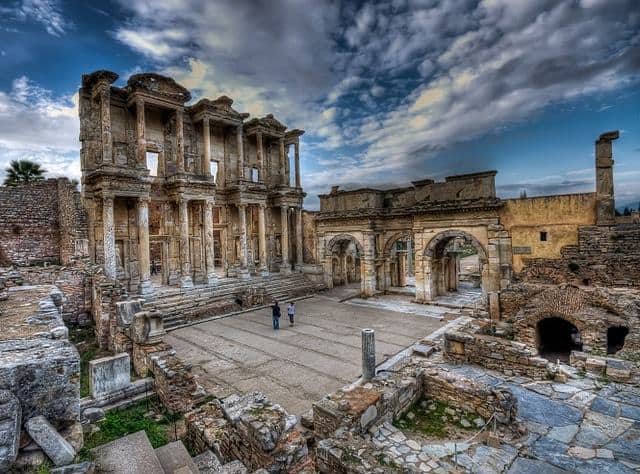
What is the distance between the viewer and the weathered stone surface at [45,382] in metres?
3.22

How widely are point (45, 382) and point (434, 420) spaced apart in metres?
6.98

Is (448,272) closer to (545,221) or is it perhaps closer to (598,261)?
(545,221)

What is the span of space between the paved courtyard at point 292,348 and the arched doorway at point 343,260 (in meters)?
6.13

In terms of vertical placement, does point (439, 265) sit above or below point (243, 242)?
below

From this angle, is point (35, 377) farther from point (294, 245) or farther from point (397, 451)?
point (294, 245)

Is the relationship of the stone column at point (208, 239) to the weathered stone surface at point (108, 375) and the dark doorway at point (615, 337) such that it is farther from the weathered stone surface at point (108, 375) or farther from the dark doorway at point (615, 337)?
the dark doorway at point (615, 337)

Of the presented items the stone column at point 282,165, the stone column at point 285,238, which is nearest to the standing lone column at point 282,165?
the stone column at point 282,165

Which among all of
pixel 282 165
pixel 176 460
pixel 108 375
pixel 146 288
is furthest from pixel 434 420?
pixel 282 165

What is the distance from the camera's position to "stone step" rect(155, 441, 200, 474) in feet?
15.2

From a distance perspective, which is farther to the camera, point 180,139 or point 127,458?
point 180,139

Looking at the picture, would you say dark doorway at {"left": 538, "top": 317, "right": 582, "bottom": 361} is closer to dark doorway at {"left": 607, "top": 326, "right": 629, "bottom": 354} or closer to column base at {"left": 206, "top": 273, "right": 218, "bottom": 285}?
dark doorway at {"left": 607, "top": 326, "right": 629, "bottom": 354}

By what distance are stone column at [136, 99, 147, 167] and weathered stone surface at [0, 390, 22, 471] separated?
1805 cm

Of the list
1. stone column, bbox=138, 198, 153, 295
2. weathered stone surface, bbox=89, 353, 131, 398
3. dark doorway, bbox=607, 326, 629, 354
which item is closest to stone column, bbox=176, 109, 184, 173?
stone column, bbox=138, 198, 153, 295

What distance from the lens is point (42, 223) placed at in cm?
1742
